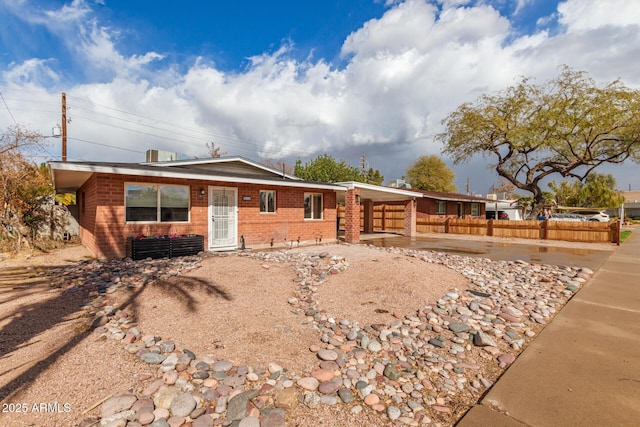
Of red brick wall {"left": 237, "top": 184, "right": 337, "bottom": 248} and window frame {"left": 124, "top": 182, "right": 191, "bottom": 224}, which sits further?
red brick wall {"left": 237, "top": 184, "right": 337, "bottom": 248}

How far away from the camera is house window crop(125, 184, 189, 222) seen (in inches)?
358

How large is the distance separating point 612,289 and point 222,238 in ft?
35.3

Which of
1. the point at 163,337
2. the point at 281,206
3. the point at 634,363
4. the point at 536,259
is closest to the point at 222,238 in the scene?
the point at 281,206

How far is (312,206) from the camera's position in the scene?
1382cm

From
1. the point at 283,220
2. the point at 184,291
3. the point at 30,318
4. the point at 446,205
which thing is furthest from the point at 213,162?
the point at 446,205

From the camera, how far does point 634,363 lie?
11.3 feet

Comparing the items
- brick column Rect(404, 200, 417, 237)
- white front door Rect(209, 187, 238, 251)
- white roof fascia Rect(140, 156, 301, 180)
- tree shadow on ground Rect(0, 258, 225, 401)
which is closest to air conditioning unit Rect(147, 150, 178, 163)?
white roof fascia Rect(140, 156, 301, 180)

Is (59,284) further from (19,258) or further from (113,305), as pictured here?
(19,258)

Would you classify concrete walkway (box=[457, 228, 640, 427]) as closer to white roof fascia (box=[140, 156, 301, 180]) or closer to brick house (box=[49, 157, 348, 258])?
brick house (box=[49, 157, 348, 258])

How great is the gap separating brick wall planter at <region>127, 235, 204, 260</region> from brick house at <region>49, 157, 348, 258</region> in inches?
28.5

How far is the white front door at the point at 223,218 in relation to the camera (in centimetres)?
1070

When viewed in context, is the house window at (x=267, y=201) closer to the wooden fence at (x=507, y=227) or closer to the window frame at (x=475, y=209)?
the wooden fence at (x=507, y=227)

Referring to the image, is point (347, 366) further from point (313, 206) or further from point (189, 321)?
point (313, 206)

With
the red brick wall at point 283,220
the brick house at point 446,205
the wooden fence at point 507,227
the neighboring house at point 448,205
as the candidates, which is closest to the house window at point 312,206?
the red brick wall at point 283,220
